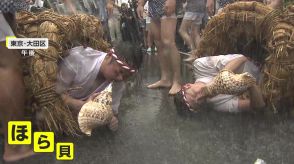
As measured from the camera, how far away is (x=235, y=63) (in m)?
3.48

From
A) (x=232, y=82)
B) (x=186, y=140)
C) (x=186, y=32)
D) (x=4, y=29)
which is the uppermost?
(x=4, y=29)

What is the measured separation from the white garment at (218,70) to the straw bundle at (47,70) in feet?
3.62

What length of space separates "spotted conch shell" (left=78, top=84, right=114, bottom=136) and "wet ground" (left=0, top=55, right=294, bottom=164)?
0.53 feet

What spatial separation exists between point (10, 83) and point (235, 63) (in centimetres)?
161

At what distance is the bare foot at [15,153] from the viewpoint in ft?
8.75

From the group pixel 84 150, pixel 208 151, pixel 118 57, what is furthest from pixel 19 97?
pixel 208 151

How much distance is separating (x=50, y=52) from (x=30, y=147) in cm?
59

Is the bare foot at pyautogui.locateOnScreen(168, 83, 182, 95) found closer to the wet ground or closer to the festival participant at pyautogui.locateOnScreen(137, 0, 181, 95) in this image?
the festival participant at pyautogui.locateOnScreen(137, 0, 181, 95)

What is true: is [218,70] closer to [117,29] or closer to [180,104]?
[180,104]

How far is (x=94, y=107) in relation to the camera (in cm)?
281

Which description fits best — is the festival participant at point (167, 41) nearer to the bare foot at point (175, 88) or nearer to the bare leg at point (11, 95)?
the bare foot at point (175, 88)

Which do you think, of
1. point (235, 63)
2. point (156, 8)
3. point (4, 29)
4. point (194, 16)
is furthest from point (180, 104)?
point (194, 16)

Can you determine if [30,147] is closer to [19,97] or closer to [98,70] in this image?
[19,97]

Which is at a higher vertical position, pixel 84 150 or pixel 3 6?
pixel 3 6
